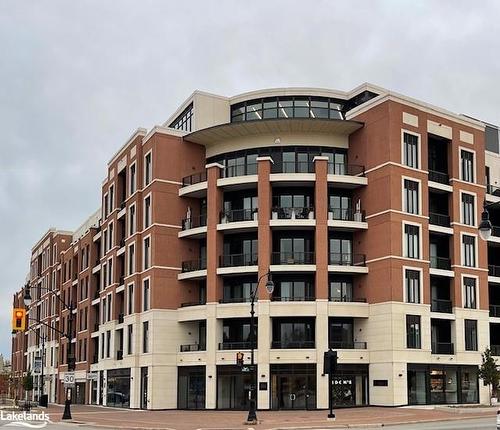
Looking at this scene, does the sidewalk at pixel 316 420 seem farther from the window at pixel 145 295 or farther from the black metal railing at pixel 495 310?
the window at pixel 145 295

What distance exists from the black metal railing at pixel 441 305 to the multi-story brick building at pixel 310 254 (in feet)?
0.37

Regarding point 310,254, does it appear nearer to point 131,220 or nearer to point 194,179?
point 194,179

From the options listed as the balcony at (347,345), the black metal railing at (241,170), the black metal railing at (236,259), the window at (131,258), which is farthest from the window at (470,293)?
the window at (131,258)

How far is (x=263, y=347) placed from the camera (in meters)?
59.3

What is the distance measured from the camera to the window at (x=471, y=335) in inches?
2516

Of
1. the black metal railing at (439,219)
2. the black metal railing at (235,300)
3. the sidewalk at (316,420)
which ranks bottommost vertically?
the sidewalk at (316,420)

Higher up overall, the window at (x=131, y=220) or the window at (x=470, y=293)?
the window at (x=131, y=220)

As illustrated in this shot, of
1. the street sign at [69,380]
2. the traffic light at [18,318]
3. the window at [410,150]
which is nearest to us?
the traffic light at [18,318]

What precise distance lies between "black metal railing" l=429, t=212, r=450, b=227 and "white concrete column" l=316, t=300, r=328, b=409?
1173 cm

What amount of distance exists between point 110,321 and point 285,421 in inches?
1432

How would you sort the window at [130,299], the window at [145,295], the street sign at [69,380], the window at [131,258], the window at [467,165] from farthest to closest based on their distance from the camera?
the window at [131,258] → the window at [130,299] → the window at [145,295] → the window at [467,165] → the street sign at [69,380]

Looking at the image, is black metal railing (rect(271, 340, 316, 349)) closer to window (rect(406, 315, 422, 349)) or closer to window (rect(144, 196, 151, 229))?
window (rect(406, 315, 422, 349))

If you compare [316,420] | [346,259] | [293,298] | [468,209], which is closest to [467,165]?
[468,209]

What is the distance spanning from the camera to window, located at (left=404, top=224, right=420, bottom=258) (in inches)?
2402
